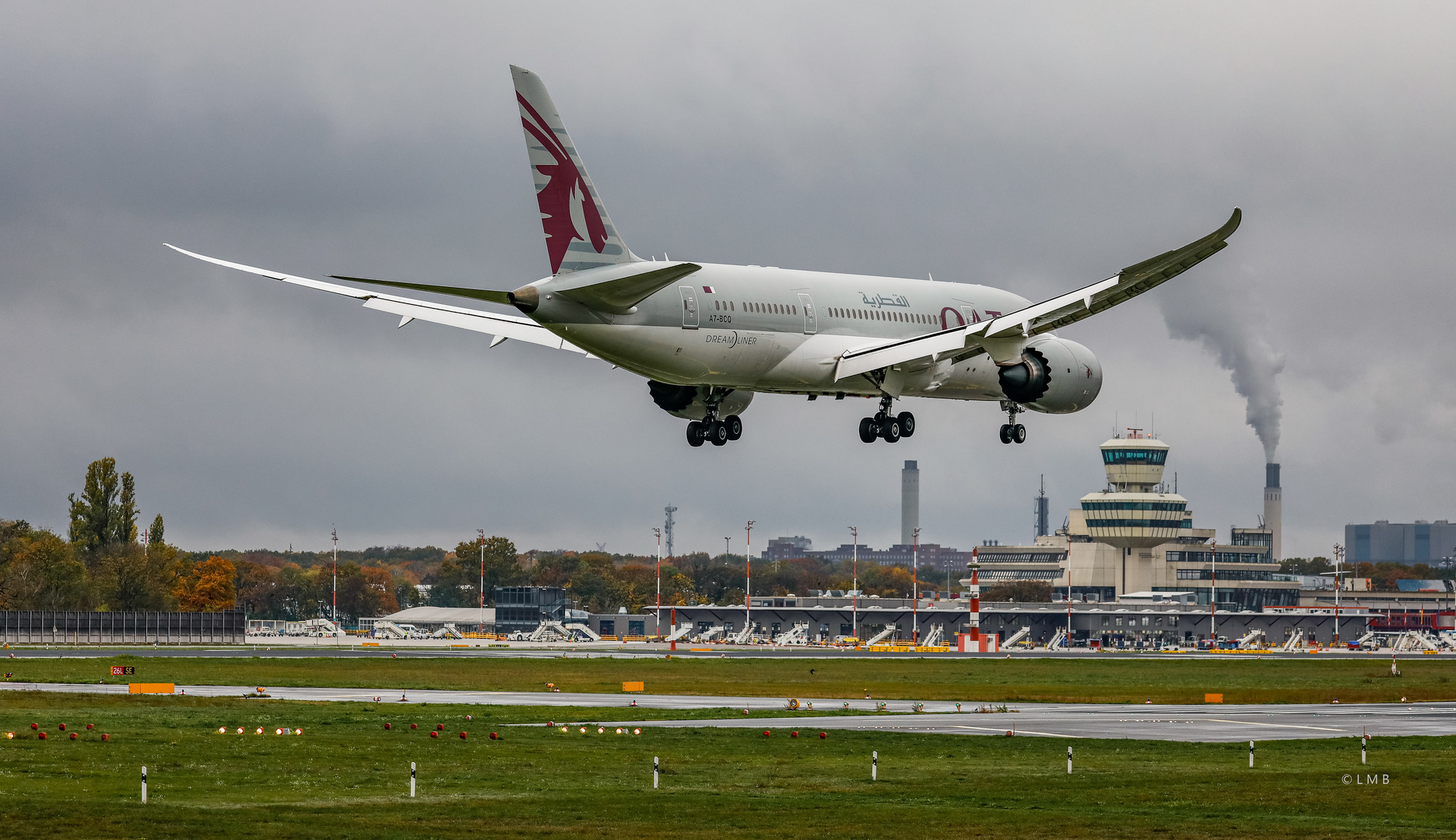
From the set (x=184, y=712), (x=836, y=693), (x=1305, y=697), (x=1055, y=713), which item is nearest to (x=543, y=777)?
(x=184, y=712)

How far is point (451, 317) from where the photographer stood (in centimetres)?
5588

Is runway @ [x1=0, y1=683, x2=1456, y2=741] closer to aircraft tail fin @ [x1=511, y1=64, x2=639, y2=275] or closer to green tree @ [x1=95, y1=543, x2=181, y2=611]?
aircraft tail fin @ [x1=511, y1=64, x2=639, y2=275]

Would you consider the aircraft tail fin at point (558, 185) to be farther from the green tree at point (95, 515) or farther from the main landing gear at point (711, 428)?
the green tree at point (95, 515)

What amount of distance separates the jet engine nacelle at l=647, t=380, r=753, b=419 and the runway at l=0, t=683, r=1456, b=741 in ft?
38.8

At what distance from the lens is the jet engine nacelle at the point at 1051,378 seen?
57.8m

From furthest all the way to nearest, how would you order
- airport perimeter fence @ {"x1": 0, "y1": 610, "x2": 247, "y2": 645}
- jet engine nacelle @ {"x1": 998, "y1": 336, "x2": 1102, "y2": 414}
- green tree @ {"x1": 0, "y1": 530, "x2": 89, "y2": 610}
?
green tree @ {"x1": 0, "y1": 530, "x2": 89, "y2": 610} → airport perimeter fence @ {"x1": 0, "y1": 610, "x2": 247, "y2": 645} → jet engine nacelle @ {"x1": 998, "y1": 336, "x2": 1102, "y2": 414}

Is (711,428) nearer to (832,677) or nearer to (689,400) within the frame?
(689,400)

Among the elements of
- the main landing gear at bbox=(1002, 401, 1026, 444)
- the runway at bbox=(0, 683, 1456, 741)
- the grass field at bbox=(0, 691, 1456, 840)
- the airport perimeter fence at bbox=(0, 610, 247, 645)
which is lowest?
the airport perimeter fence at bbox=(0, 610, 247, 645)

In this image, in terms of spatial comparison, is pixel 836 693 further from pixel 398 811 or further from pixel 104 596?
pixel 104 596

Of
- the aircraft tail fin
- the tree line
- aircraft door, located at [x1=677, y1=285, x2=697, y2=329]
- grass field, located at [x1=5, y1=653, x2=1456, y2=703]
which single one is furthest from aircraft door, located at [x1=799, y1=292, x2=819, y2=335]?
→ the tree line

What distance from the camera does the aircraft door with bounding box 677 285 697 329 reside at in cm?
5006

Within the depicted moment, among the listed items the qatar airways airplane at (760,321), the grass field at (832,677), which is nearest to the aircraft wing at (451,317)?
the qatar airways airplane at (760,321)

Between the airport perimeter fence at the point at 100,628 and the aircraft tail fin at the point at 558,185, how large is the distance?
105 m

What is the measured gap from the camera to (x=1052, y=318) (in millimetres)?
52438
